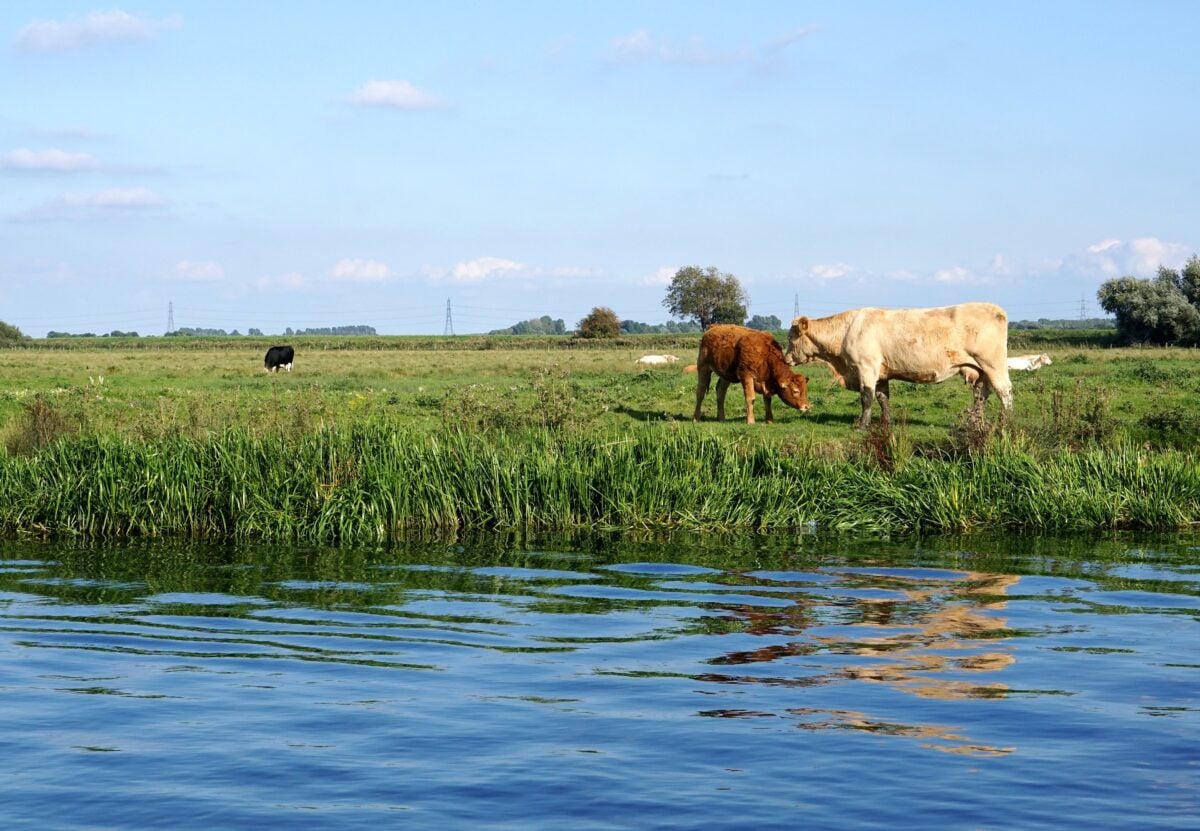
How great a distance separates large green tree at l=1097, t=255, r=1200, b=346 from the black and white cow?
140 feet

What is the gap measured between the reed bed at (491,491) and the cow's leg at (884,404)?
4337 millimetres

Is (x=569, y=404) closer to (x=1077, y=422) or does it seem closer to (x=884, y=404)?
(x=884, y=404)

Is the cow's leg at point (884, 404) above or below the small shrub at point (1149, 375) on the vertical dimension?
below

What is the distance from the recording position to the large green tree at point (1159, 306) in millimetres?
72750

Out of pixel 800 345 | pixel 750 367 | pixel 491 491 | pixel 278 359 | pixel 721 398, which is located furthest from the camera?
pixel 278 359

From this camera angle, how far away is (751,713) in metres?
10.5

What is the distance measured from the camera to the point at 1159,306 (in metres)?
73.7

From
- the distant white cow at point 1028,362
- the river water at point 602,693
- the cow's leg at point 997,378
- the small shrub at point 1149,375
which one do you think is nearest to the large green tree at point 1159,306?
the distant white cow at point 1028,362

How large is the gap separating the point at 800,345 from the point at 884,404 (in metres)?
3.05

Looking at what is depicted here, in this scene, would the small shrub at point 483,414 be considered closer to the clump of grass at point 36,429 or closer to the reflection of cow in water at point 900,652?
the clump of grass at point 36,429

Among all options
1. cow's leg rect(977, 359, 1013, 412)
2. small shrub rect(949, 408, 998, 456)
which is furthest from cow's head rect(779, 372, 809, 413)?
small shrub rect(949, 408, 998, 456)

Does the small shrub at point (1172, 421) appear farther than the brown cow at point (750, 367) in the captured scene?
No

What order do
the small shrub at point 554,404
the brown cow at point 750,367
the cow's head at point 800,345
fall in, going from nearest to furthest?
the small shrub at point 554,404, the brown cow at point 750,367, the cow's head at point 800,345

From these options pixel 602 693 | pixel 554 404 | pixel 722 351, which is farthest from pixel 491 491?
pixel 722 351
